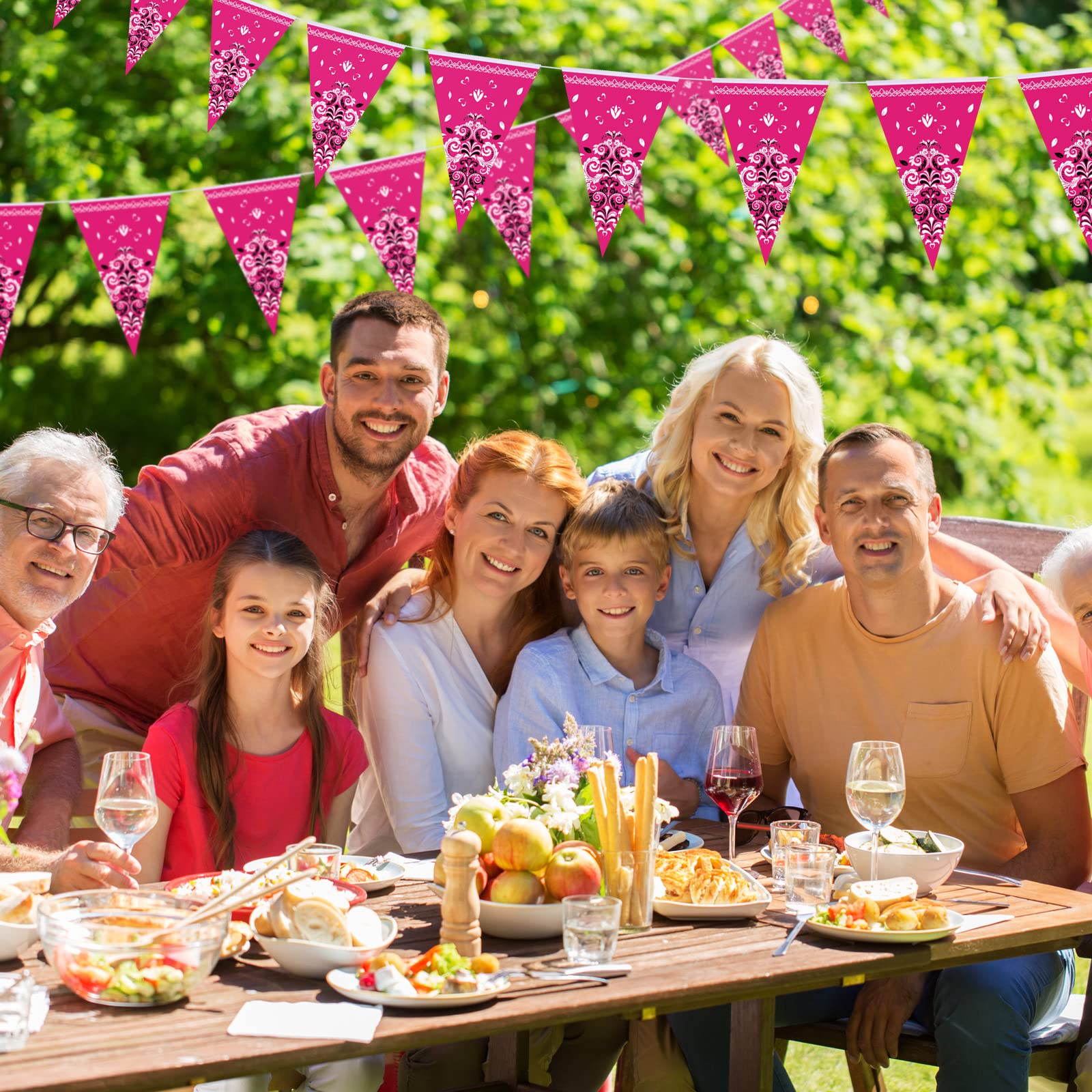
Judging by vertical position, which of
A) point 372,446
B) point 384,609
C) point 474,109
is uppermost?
point 474,109

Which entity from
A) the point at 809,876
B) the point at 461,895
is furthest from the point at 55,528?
the point at 809,876

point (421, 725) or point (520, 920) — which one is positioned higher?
point (421, 725)

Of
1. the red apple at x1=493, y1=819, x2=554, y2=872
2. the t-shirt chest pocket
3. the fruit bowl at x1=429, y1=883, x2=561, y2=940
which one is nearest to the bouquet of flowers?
the red apple at x1=493, y1=819, x2=554, y2=872

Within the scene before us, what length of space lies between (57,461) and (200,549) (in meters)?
0.62

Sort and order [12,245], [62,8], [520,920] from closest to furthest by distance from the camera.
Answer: [520,920]
[62,8]
[12,245]

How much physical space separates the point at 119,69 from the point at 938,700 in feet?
24.4

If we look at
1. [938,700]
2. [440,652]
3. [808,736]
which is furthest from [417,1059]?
[938,700]

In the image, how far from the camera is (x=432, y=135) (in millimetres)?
8055

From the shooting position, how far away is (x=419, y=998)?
81.0 inches

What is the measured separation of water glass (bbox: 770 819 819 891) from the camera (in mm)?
2693

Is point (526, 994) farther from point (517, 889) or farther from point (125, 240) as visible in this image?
point (125, 240)

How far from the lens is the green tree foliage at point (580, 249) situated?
830 cm

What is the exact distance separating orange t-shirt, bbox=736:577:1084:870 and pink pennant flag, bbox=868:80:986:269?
106 centimetres

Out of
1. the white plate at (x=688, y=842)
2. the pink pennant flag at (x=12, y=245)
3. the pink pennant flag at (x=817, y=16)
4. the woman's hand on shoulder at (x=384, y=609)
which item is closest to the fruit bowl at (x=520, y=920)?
the white plate at (x=688, y=842)
